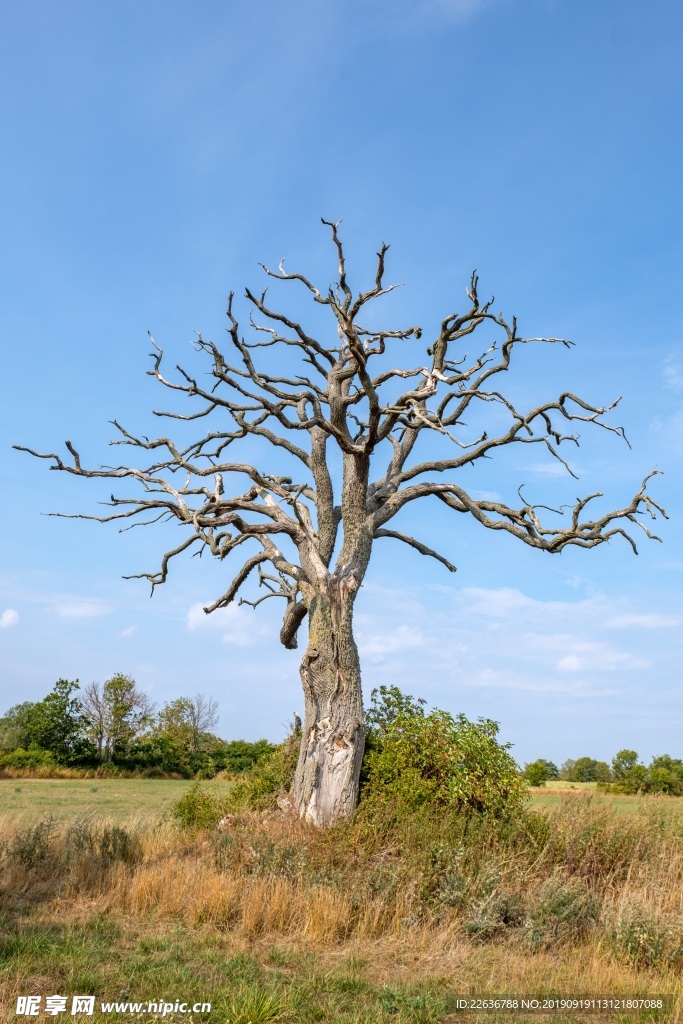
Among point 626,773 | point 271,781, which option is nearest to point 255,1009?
point 271,781

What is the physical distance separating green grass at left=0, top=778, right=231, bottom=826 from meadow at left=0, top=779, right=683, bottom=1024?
11408 millimetres

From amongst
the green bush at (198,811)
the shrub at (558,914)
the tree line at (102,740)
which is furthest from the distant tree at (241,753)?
the shrub at (558,914)

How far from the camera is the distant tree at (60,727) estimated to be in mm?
54281

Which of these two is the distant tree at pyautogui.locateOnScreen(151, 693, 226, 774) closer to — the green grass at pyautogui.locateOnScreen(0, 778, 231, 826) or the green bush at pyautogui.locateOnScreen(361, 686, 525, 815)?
the green grass at pyautogui.locateOnScreen(0, 778, 231, 826)

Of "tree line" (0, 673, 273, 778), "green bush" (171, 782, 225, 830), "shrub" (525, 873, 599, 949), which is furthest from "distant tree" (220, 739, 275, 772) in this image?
"shrub" (525, 873, 599, 949)

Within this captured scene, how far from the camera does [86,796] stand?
116 ft

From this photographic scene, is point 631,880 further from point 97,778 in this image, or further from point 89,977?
point 97,778

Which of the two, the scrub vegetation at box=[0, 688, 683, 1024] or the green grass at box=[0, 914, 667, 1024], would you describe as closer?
the green grass at box=[0, 914, 667, 1024]

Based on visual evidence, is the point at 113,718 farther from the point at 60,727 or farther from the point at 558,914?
the point at 558,914

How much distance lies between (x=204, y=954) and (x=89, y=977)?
1.32 m

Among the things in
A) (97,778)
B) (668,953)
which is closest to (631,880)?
(668,953)

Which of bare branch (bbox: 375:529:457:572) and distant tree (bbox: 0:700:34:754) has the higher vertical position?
bare branch (bbox: 375:529:457:572)

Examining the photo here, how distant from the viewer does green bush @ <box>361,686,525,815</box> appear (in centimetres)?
1193

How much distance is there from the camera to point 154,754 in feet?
185
